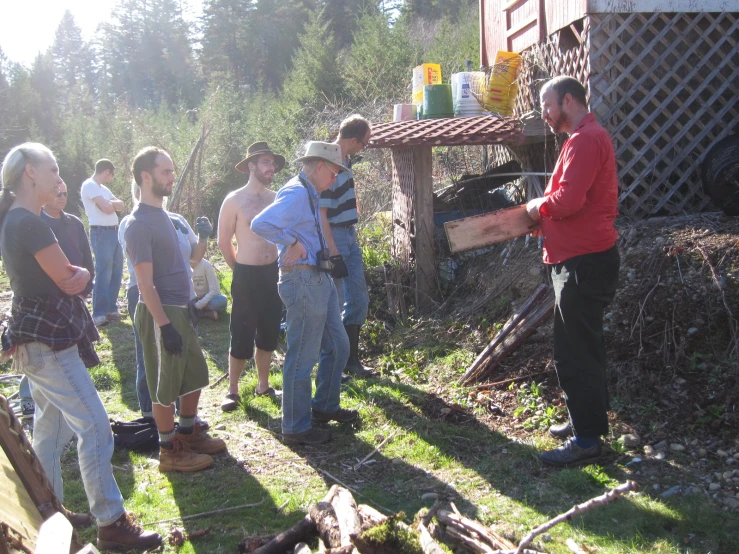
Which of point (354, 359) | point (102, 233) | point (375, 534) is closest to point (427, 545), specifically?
point (375, 534)

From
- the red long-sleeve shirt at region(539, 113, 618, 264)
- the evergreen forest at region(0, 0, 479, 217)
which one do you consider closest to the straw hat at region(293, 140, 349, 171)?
the red long-sleeve shirt at region(539, 113, 618, 264)

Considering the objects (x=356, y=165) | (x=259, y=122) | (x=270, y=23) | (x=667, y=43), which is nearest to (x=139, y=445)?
(x=667, y=43)

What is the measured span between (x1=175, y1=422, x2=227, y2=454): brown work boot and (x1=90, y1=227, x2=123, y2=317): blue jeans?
4.58 m

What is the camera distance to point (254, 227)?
13.4 ft

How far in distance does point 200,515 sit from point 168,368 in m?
0.90

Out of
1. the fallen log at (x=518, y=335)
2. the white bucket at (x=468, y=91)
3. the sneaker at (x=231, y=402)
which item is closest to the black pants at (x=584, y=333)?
the fallen log at (x=518, y=335)

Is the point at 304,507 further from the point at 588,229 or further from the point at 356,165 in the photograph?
the point at 356,165

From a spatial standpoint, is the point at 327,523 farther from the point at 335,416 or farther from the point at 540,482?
the point at 335,416

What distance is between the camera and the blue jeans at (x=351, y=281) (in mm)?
5630

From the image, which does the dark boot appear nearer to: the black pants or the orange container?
the black pants

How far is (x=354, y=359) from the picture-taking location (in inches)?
239

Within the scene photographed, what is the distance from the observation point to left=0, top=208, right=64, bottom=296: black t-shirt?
296 centimetres

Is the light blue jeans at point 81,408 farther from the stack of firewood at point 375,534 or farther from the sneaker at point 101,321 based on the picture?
the sneaker at point 101,321

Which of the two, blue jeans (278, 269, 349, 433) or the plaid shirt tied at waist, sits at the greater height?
the plaid shirt tied at waist
